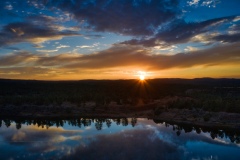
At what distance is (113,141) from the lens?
790 inches

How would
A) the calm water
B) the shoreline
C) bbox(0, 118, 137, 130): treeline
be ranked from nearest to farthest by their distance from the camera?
A: 1. the calm water
2. the shoreline
3. bbox(0, 118, 137, 130): treeline

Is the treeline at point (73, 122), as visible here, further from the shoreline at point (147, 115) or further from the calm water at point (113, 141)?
the shoreline at point (147, 115)

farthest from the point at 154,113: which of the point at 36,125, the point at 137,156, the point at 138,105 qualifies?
the point at 137,156

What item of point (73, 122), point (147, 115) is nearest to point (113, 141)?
point (73, 122)

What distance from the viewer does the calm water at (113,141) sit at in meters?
16.7

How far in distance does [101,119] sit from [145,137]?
983cm

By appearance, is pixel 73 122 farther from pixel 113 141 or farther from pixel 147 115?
pixel 113 141

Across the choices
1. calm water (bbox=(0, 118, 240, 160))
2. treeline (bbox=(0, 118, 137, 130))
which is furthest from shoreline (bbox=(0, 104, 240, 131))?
calm water (bbox=(0, 118, 240, 160))

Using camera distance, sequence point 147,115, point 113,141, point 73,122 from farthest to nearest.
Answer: point 147,115 → point 73,122 → point 113,141

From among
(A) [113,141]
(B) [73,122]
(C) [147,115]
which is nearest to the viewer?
(A) [113,141]

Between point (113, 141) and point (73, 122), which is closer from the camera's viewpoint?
point (113, 141)

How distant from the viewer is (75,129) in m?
24.9

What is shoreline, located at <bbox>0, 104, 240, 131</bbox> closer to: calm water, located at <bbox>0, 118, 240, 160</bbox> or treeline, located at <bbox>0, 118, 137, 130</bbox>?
treeline, located at <bbox>0, 118, 137, 130</bbox>

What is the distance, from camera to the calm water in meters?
16.7
